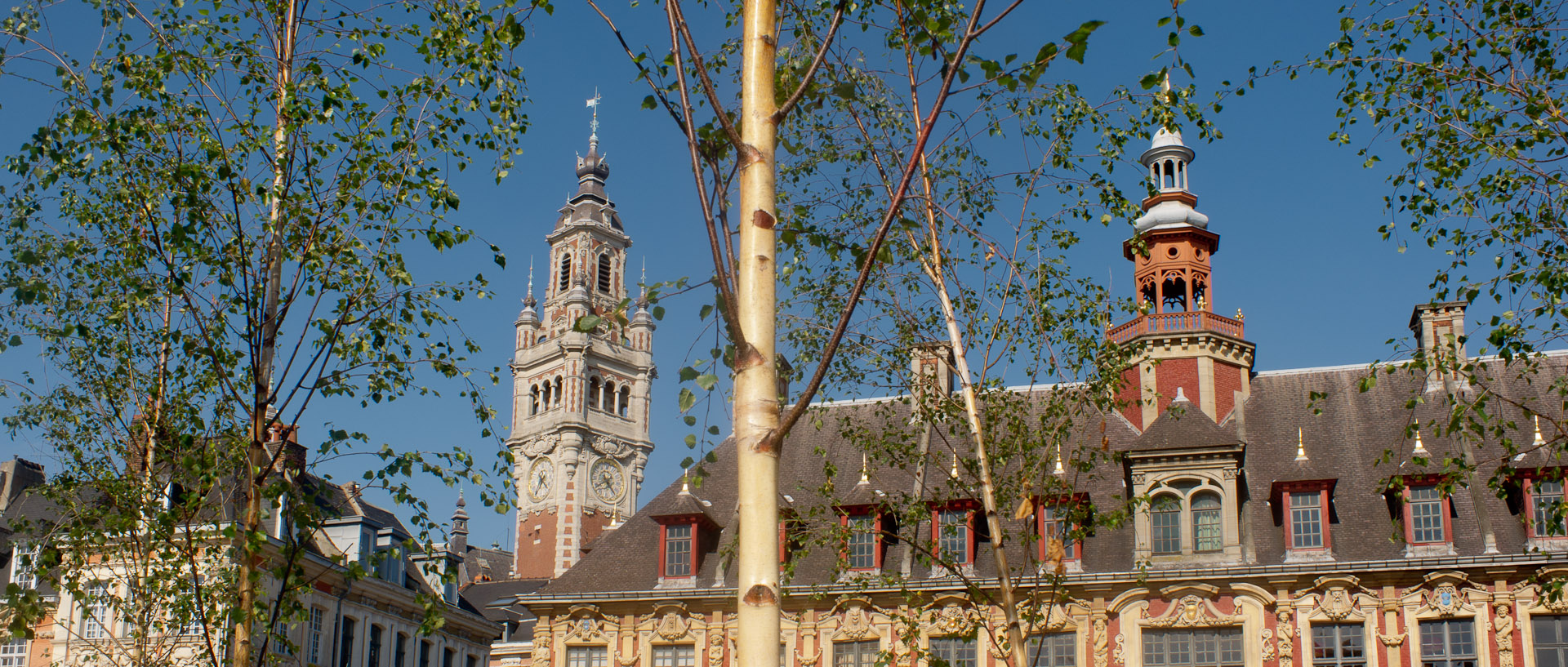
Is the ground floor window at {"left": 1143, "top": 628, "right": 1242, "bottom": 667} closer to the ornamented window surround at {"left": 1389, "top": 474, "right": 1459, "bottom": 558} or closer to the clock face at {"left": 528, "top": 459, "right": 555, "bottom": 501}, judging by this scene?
the ornamented window surround at {"left": 1389, "top": 474, "right": 1459, "bottom": 558}

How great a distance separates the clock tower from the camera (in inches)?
2921

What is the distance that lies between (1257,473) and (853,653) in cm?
915

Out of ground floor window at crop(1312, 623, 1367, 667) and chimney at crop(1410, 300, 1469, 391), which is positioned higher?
chimney at crop(1410, 300, 1469, 391)

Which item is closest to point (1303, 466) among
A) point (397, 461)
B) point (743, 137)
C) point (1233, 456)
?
point (1233, 456)

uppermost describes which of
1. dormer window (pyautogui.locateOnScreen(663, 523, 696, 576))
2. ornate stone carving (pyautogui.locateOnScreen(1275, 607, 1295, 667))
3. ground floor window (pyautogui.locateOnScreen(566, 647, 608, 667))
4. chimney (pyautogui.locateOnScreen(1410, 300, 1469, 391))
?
chimney (pyautogui.locateOnScreen(1410, 300, 1469, 391))

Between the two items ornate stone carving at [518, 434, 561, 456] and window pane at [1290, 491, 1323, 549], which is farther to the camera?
ornate stone carving at [518, 434, 561, 456]

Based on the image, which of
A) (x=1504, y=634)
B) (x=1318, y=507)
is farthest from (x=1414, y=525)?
(x=1504, y=634)

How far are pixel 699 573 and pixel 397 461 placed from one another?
59.3 feet

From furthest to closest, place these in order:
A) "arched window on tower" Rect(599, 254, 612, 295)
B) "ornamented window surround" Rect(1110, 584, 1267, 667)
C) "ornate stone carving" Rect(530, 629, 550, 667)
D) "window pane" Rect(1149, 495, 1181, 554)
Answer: "arched window on tower" Rect(599, 254, 612, 295) < "ornate stone carving" Rect(530, 629, 550, 667) < "window pane" Rect(1149, 495, 1181, 554) < "ornamented window surround" Rect(1110, 584, 1267, 667)

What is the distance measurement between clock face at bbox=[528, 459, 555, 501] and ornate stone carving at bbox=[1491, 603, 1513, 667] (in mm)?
54194

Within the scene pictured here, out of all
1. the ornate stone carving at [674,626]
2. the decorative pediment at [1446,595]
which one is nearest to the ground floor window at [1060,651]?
the decorative pediment at [1446,595]

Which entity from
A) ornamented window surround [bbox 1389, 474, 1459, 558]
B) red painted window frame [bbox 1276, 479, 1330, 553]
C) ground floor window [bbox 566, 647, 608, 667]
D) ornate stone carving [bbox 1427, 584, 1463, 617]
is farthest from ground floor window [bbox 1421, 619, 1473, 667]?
ground floor window [bbox 566, 647, 608, 667]

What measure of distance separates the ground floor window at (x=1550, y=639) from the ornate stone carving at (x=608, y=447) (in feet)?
182

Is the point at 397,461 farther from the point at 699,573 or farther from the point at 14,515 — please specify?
the point at 14,515
